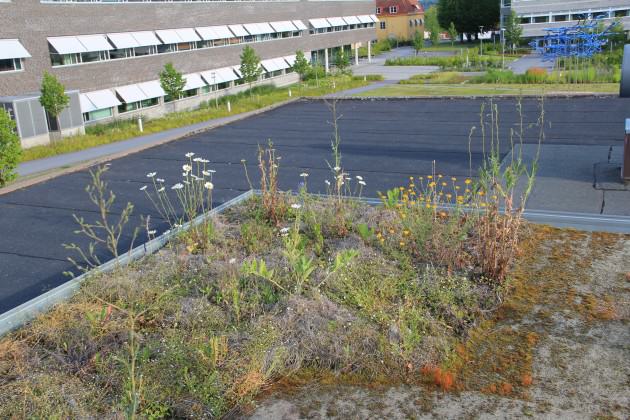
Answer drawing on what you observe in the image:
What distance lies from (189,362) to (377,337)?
164cm

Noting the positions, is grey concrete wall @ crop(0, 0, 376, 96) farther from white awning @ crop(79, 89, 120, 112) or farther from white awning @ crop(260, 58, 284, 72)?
white awning @ crop(260, 58, 284, 72)

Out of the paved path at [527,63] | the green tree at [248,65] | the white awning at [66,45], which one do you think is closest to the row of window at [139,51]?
the white awning at [66,45]

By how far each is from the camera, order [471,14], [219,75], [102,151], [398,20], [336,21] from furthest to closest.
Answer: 1. [398,20]
2. [471,14]
3. [336,21]
4. [219,75]
5. [102,151]

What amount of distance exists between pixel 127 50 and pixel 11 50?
7187mm

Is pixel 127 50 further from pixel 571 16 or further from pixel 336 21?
pixel 571 16

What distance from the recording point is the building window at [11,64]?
2551 centimetres

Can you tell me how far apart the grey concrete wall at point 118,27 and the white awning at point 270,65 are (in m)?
0.45

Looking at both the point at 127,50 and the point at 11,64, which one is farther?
the point at 127,50

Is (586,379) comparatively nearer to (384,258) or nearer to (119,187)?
(384,258)

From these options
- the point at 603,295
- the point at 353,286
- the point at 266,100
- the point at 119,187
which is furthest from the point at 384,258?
the point at 266,100

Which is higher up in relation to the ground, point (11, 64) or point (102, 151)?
point (11, 64)

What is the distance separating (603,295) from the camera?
21.0 ft

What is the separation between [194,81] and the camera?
36.5 meters

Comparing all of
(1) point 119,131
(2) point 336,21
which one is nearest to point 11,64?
(1) point 119,131
